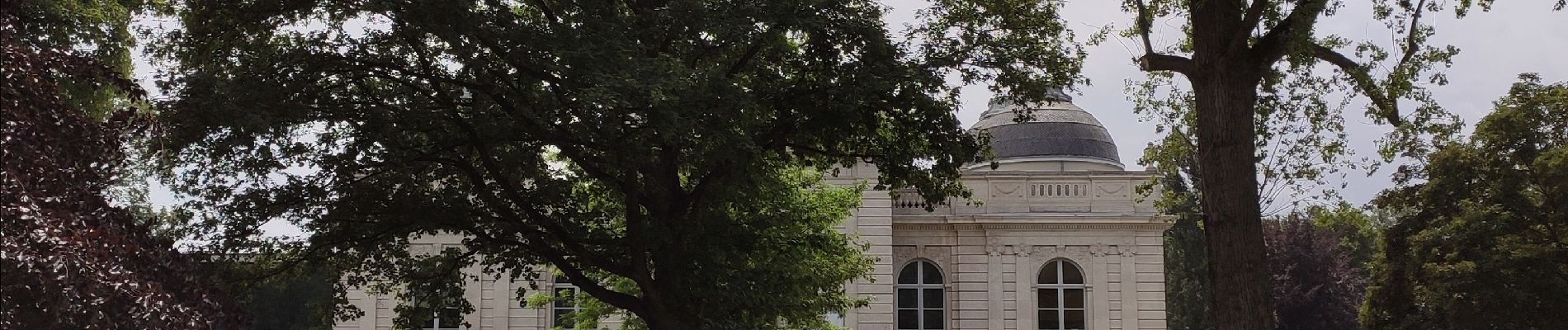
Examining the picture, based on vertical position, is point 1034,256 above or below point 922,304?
above

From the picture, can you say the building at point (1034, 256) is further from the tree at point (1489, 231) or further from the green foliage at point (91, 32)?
the green foliage at point (91, 32)

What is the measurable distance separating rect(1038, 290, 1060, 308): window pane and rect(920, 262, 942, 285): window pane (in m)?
2.06

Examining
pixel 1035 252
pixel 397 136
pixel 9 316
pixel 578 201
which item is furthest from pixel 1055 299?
pixel 9 316

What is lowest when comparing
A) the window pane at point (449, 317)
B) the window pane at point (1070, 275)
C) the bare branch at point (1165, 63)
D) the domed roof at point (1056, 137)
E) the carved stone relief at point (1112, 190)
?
the window pane at point (449, 317)

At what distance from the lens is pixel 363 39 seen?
45.2ft

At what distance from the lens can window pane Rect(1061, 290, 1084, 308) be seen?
3125 cm

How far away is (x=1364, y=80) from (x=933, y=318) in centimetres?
1934

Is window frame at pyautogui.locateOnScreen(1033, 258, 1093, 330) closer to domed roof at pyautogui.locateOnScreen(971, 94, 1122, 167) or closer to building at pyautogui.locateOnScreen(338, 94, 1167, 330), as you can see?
building at pyautogui.locateOnScreen(338, 94, 1167, 330)

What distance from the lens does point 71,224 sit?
25.3 ft

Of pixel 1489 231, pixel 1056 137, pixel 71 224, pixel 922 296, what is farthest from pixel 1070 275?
pixel 71 224

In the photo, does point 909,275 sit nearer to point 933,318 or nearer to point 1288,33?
point 933,318

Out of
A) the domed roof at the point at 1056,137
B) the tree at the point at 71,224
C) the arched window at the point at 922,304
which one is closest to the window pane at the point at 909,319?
the arched window at the point at 922,304

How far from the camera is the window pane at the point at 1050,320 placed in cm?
3128

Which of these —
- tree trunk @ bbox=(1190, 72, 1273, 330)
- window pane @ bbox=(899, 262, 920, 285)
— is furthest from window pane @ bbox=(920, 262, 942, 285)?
tree trunk @ bbox=(1190, 72, 1273, 330)
